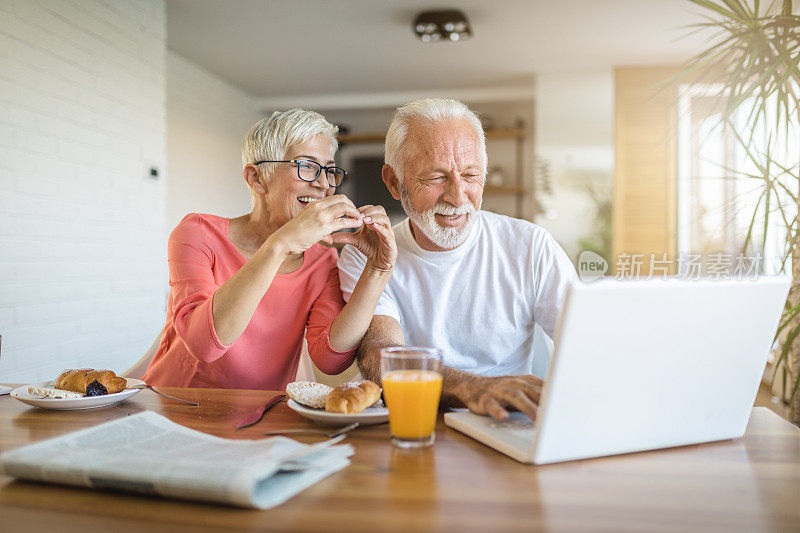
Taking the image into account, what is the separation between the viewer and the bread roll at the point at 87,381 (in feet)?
4.01

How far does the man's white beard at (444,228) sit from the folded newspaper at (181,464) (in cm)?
90

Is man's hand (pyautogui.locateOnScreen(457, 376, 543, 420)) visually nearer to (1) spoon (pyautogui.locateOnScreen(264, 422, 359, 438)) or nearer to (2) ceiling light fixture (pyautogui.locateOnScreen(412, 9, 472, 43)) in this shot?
(1) spoon (pyautogui.locateOnScreen(264, 422, 359, 438))

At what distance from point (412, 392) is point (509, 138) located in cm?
706

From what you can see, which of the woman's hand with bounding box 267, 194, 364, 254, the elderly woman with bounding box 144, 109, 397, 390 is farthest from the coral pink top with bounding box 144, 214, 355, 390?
the woman's hand with bounding box 267, 194, 364, 254

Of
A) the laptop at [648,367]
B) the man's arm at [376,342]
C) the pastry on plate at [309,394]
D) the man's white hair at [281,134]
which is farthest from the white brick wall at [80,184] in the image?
the laptop at [648,367]

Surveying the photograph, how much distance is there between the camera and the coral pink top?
1.60 meters

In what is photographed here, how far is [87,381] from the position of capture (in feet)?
4.01

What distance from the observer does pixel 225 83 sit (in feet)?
22.1

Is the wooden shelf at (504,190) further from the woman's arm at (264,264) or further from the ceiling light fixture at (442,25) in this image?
the woman's arm at (264,264)

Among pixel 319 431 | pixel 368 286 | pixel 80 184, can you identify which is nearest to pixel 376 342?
pixel 368 286

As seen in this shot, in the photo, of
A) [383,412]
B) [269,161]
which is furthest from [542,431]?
[269,161]

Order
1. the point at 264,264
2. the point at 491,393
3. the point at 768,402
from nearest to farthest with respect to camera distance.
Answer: the point at 491,393 < the point at 264,264 < the point at 768,402

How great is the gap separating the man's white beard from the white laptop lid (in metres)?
0.89

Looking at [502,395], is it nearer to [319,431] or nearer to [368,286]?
[319,431]
